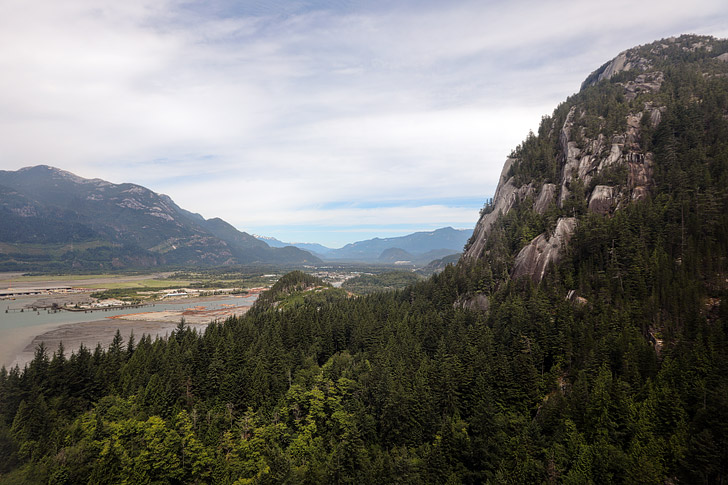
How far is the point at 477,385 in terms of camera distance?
5238 centimetres

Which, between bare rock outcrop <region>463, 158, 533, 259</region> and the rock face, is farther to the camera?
bare rock outcrop <region>463, 158, 533, 259</region>

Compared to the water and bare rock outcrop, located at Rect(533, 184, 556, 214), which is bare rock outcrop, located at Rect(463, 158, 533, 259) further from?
the water

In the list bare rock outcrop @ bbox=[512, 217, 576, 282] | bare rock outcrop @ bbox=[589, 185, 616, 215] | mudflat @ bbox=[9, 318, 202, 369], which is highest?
bare rock outcrop @ bbox=[589, 185, 616, 215]

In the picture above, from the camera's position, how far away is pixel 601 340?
1909 inches

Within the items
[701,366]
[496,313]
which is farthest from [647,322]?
[496,313]

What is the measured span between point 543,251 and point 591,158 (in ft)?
113

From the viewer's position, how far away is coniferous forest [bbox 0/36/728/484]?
36.7 meters

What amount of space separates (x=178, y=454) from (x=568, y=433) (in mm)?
51714

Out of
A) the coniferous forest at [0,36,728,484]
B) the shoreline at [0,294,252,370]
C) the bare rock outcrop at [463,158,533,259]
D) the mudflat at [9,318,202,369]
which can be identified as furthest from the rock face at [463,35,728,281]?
the shoreline at [0,294,252,370]

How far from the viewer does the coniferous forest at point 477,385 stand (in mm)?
36719

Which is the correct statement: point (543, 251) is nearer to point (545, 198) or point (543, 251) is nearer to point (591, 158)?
point (545, 198)

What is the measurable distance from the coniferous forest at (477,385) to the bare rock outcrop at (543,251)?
273 centimetres

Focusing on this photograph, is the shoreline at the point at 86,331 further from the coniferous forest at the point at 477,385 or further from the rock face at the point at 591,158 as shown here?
the rock face at the point at 591,158

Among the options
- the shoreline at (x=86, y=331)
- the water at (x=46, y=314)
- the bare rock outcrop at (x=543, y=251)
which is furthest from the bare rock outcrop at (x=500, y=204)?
the water at (x=46, y=314)
